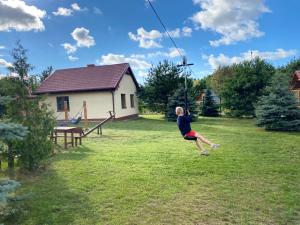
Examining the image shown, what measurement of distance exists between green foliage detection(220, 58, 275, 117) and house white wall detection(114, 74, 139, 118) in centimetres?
792

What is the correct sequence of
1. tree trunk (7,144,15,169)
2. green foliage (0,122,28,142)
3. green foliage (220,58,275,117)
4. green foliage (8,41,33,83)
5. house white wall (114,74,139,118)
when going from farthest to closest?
green foliage (220,58,275,117) < house white wall (114,74,139,118) < green foliage (8,41,33,83) < tree trunk (7,144,15,169) < green foliage (0,122,28,142)

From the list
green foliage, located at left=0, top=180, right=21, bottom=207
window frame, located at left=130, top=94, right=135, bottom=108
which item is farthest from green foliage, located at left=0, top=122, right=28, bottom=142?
window frame, located at left=130, top=94, right=135, bottom=108

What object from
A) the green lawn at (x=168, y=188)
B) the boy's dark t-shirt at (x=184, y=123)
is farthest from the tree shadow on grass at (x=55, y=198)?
the boy's dark t-shirt at (x=184, y=123)

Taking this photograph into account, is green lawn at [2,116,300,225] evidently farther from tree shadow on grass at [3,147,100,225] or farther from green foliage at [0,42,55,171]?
green foliage at [0,42,55,171]

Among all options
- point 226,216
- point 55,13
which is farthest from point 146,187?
point 55,13

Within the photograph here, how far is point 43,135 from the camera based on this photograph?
23.1 feet

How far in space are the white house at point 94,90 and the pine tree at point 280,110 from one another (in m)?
10.7

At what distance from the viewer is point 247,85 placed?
22.0 m

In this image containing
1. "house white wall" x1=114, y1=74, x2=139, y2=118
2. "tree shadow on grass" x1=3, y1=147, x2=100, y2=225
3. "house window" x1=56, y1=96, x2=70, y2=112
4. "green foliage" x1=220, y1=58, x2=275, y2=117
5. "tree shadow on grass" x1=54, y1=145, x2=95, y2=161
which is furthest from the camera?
"house window" x1=56, y1=96, x2=70, y2=112

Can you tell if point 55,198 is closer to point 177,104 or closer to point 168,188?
point 168,188

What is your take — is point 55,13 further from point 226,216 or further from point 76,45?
point 226,216

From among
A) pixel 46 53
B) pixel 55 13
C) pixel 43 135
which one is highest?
pixel 55 13

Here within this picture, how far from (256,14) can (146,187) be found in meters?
14.5

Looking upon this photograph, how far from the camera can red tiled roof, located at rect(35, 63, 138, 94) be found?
21.6m
